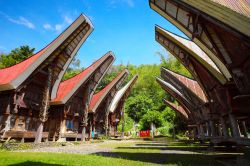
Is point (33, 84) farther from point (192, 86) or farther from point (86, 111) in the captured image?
point (192, 86)

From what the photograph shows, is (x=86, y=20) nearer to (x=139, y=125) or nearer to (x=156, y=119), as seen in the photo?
(x=156, y=119)

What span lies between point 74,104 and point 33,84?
21.2 feet

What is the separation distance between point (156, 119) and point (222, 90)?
103ft

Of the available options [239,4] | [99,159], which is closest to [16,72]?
[99,159]

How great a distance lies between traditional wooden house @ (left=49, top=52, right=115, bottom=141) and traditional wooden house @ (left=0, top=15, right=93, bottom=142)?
1.46 m

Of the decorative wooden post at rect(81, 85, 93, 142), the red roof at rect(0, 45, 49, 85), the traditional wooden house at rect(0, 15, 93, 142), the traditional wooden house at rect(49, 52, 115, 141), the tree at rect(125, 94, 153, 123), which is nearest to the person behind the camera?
the red roof at rect(0, 45, 49, 85)

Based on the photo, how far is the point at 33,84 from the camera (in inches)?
760

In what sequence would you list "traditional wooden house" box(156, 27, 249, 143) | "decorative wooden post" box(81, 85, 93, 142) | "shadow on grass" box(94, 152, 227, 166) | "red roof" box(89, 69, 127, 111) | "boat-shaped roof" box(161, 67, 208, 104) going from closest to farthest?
1. "shadow on grass" box(94, 152, 227, 166)
2. "traditional wooden house" box(156, 27, 249, 143)
3. "boat-shaped roof" box(161, 67, 208, 104)
4. "decorative wooden post" box(81, 85, 93, 142)
5. "red roof" box(89, 69, 127, 111)

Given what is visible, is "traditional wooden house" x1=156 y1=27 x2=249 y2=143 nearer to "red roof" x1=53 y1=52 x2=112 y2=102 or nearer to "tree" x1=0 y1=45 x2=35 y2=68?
"red roof" x1=53 y1=52 x2=112 y2=102

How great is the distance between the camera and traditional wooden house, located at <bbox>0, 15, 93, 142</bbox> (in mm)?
15258

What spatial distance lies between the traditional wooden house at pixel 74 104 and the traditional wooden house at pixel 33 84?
1455 millimetres

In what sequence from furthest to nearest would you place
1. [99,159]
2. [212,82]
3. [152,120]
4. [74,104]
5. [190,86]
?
[152,120] < [74,104] < [190,86] < [212,82] < [99,159]

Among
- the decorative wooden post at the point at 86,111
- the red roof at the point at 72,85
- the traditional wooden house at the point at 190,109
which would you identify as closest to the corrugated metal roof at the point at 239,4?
the traditional wooden house at the point at 190,109

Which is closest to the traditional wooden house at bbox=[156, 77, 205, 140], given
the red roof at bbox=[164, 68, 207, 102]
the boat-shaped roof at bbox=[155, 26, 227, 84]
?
the red roof at bbox=[164, 68, 207, 102]
